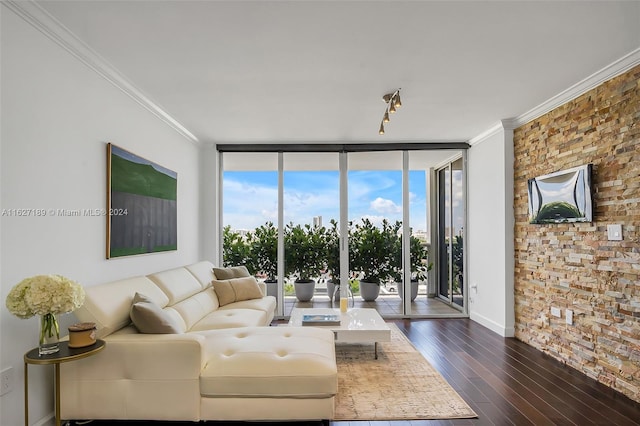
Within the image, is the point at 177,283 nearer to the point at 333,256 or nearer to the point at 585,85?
the point at 333,256

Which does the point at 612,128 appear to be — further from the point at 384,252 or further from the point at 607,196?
the point at 384,252

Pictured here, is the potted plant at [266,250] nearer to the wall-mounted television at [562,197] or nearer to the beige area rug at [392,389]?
the beige area rug at [392,389]

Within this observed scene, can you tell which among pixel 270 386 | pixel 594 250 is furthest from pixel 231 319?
pixel 594 250

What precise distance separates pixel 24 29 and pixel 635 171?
13.5ft

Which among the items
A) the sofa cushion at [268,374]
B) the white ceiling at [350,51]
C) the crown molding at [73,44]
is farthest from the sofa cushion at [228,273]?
the sofa cushion at [268,374]

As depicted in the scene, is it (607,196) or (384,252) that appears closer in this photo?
(607,196)

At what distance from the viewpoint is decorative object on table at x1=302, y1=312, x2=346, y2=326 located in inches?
154

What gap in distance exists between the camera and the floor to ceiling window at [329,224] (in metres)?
5.84

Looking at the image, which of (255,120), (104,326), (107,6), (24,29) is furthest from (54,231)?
(255,120)

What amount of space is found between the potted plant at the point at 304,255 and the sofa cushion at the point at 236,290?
1114 millimetres

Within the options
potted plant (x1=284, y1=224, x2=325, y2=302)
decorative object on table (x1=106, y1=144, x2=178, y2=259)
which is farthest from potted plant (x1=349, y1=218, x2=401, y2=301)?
decorative object on table (x1=106, y1=144, x2=178, y2=259)

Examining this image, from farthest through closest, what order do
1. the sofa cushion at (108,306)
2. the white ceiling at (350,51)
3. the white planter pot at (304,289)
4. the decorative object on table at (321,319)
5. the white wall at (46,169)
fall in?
the white planter pot at (304,289), the decorative object on table at (321,319), the sofa cushion at (108,306), the white ceiling at (350,51), the white wall at (46,169)

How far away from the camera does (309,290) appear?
19.1ft

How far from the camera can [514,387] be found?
126 inches
